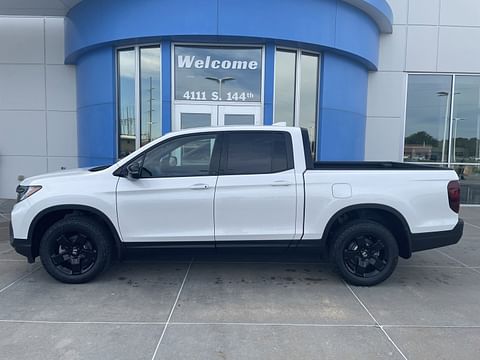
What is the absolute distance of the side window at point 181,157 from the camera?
4.71 metres

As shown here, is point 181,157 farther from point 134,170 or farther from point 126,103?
point 126,103

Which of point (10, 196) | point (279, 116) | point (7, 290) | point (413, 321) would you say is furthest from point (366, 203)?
point (10, 196)

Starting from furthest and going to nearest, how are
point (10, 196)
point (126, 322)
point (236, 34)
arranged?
1. point (10, 196)
2. point (236, 34)
3. point (126, 322)

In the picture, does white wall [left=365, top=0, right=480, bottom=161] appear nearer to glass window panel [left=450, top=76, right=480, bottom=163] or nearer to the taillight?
glass window panel [left=450, top=76, right=480, bottom=163]

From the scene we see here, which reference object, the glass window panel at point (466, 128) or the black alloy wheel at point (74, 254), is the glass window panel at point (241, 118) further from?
the glass window panel at point (466, 128)

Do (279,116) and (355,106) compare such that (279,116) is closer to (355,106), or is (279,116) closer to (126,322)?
(355,106)

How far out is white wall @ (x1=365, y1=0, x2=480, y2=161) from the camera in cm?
1098

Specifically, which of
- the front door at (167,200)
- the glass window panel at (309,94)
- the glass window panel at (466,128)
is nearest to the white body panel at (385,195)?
the front door at (167,200)

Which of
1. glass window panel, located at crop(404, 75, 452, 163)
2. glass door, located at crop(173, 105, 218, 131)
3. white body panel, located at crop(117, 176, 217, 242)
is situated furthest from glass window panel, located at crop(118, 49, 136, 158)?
glass window panel, located at crop(404, 75, 452, 163)

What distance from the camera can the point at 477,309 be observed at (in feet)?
13.8

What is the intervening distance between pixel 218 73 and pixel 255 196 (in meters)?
5.38

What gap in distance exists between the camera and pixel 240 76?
30.4ft

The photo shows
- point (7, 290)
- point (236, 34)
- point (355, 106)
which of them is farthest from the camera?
point (355, 106)

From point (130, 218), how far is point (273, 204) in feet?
5.63
